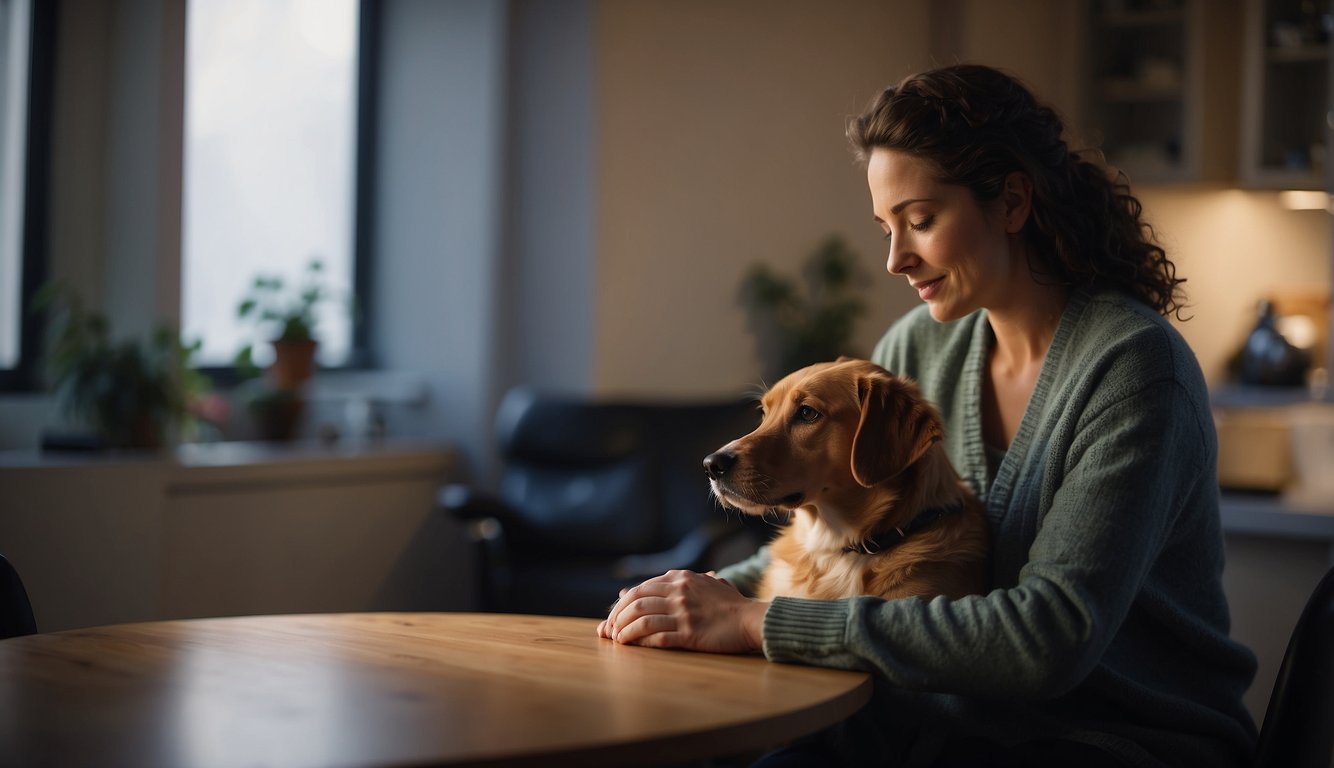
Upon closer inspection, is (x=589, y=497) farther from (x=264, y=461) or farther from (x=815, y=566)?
(x=815, y=566)

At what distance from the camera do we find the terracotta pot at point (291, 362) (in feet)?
12.8

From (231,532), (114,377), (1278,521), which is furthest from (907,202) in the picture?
(231,532)

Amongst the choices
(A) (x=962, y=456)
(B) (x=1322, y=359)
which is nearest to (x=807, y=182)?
(B) (x=1322, y=359)

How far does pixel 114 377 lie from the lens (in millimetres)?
3240

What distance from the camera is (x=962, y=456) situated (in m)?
1.67

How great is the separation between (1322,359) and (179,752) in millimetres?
5060

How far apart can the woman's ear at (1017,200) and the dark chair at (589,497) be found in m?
2.00

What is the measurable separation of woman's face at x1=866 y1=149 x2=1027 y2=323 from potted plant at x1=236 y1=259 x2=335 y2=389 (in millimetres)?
2697

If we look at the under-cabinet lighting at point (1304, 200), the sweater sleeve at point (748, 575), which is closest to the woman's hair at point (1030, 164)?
the sweater sleeve at point (748, 575)

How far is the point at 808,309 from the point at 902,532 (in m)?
3.48

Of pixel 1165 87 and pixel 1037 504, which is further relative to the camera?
pixel 1165 87

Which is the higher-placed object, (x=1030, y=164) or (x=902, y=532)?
(x=1030, y=164)

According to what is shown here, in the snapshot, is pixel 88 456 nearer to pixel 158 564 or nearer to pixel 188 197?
pixel 158 564

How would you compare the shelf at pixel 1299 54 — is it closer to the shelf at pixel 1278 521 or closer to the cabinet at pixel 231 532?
the shelf at pixel 1278 521
